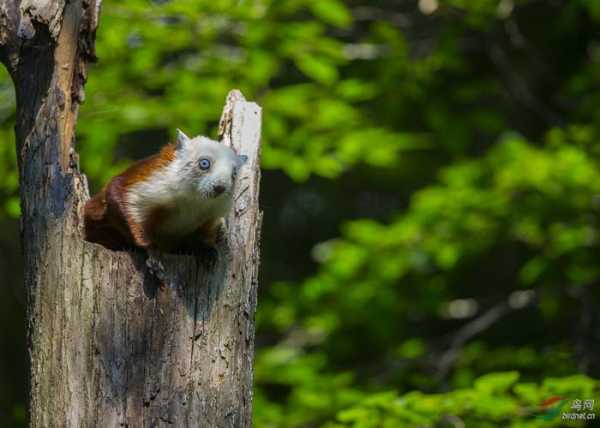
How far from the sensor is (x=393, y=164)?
22.2 feet

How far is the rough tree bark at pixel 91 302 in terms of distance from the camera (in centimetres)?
279

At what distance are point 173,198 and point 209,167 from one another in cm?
22

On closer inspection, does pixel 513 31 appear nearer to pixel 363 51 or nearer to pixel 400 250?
pixel 363 51

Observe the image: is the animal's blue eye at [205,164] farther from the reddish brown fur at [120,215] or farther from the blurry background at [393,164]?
the blurry background at [393,164]

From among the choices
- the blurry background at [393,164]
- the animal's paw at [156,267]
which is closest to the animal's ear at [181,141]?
the animal's paw at [156,267]

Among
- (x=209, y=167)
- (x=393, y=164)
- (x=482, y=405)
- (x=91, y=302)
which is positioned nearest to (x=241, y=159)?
(x=209, y=167)

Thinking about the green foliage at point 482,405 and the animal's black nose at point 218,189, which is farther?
the green foliage at point 482,405

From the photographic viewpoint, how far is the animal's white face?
120 inches

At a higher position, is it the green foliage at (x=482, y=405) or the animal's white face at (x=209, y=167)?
the animal's white face at (x=209, y=167)

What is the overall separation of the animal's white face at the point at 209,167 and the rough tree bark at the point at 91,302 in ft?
0.81

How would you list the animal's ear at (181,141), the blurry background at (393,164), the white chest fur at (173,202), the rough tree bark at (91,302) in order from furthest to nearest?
the blurry background at (393,164)
the animal's ear at (181,141)
the white chest fur at (173,202)
the rough tree bark at (91,302)

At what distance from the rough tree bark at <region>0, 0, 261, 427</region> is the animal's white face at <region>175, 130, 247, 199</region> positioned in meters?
0.25

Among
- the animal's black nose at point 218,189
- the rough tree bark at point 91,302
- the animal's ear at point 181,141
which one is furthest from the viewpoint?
the animal's ear at point 181,141

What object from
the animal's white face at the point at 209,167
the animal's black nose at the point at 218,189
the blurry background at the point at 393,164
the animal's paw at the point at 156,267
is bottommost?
the animal's paw at the point at 156,267
